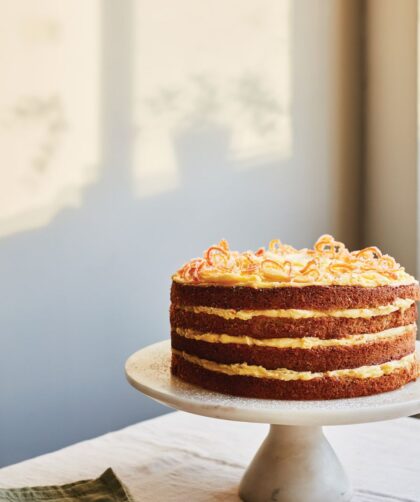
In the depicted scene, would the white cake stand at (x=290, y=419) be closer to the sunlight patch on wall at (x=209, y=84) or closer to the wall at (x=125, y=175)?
the wall at (x=125, y=175)

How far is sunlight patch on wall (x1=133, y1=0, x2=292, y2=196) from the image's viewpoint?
1.96m

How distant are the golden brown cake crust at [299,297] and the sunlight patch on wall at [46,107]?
78 cm

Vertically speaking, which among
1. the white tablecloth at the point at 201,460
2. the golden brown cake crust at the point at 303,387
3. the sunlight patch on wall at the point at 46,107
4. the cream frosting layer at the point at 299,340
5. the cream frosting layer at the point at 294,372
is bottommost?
Result: the white tablecloth at the point at 201,460

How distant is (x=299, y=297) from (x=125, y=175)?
0.99m

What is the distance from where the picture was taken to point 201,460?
124 cm

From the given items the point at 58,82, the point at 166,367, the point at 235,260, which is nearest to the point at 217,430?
the point at 166,367

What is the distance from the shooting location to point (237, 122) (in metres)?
2.19

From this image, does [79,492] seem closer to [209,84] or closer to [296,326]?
[296,326]

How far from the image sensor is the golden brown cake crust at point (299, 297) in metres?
1.04

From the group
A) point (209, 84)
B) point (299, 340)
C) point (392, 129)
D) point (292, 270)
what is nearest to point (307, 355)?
point (299, 340)

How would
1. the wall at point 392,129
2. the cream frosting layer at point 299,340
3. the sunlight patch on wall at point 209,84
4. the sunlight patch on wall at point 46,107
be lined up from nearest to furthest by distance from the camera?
1. the cream frosting layer at point 299,340
2. the sunlight patch on wall at point 46,107
3. the sunlight patch on wall at point 209,84
4. the wall at point 392,129

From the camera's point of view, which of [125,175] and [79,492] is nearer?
[79,492]

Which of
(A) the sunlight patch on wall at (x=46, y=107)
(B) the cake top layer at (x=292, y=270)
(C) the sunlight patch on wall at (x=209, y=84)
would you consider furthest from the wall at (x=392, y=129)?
(B) the cake top layer at (x=292, y=270)

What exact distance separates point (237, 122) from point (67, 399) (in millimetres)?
978
